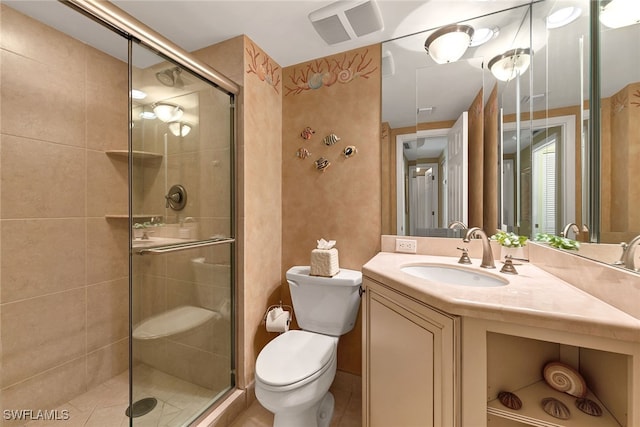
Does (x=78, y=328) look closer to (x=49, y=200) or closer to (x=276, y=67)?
(x=49, y=200)

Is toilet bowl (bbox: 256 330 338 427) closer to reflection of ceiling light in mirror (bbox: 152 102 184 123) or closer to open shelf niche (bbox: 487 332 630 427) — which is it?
open shelf niche (bbox: 487 332 630 427)

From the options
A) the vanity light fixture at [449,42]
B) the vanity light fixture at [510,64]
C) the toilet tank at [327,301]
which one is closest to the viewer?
the vanity light fixture at [510,64]

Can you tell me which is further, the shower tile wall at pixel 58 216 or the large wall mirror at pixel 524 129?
the shower tile wall at pixel 58 216

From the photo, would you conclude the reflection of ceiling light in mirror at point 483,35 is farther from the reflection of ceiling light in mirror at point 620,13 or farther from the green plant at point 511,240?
the green plant at point 511,240

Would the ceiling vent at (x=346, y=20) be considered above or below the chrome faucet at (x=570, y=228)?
above

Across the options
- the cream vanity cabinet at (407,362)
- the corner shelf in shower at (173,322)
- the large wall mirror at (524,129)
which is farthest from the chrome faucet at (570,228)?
the corner shelf in shower at (173,322)

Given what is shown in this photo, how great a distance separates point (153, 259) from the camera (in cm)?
113

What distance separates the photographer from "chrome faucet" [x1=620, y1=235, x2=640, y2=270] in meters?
0.63

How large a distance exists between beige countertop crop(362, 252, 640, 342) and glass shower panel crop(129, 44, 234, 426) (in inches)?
39.6

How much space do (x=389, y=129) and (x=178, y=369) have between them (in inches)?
70.6

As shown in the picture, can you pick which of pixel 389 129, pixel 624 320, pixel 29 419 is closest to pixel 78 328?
pixel 29 419

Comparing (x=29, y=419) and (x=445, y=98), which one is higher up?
(x=445, y=98)

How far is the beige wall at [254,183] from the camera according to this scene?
1.51 m

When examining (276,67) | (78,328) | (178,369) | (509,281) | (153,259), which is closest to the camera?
(509,281)
